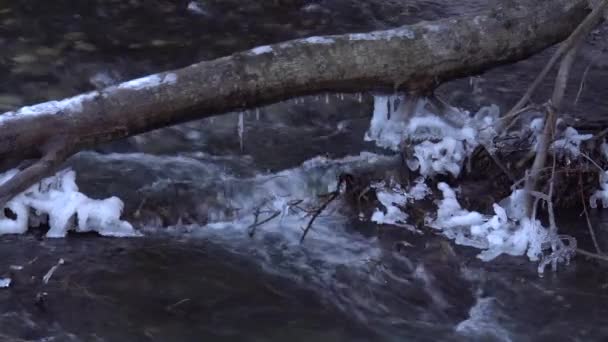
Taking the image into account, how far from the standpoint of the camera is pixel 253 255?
512cm

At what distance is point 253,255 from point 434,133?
4.84 ft

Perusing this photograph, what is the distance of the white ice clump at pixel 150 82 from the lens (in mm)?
4578

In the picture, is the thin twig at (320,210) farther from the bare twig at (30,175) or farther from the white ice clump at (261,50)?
the bare twig at (30,175)

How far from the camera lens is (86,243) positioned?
16.6ft

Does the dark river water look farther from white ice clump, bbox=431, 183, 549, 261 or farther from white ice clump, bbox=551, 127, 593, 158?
white ice clump, bbox=551, 127, 593, 158

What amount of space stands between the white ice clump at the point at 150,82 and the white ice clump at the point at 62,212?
3.12 feet

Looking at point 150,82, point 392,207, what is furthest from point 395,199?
point 150,82

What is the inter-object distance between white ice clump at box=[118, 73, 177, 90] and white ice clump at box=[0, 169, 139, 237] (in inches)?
37.4

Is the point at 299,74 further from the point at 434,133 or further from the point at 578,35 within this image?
the point at 578,35

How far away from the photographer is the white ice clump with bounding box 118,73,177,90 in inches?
180

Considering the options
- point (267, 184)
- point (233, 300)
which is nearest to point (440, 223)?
point (267, 184)

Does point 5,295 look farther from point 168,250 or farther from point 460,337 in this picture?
point 460,337

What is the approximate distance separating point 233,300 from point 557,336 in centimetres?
162

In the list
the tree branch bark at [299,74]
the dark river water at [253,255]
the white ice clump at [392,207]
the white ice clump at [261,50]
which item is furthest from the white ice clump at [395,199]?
the white ice clump at [261,50]
